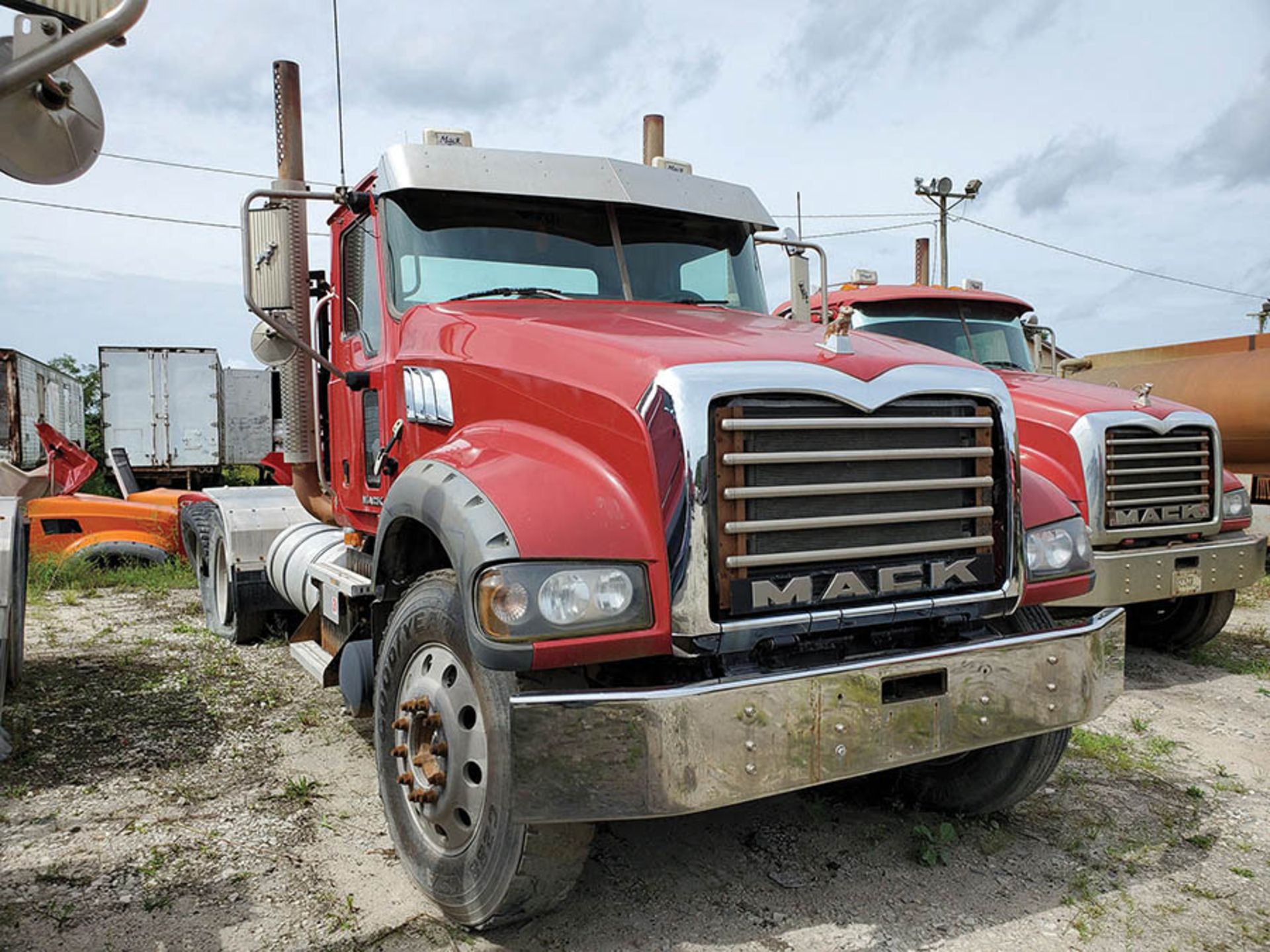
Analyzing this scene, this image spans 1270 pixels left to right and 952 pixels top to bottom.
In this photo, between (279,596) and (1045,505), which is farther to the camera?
(279,596)

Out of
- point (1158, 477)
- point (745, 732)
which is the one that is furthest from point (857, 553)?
point (1158, 477)

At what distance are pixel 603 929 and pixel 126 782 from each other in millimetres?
2607

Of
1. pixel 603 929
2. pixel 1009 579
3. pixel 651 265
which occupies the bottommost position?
pixel 603 929

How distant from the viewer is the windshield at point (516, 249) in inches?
164

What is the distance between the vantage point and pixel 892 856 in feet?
12.2

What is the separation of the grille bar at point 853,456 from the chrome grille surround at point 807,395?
0.33 ft

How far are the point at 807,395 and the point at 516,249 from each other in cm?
175

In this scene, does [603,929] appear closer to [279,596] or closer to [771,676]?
[771,676]

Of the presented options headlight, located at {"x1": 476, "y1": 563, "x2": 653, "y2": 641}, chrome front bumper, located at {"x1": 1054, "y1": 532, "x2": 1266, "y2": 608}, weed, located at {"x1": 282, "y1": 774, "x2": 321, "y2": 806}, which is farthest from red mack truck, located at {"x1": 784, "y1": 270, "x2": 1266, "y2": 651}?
weed, located at {"x1": 282, "y1": 774, "x2": 321, "y2": 806}

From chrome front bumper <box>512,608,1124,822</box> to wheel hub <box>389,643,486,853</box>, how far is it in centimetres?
38

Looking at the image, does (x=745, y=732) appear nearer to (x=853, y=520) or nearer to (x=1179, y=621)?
(x=853, y=520)

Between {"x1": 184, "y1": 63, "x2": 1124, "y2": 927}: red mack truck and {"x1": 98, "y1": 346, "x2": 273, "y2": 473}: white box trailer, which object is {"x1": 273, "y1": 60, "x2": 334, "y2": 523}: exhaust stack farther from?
{"x1": 98, "y1": 346, "x2": 273, "y2": 473}: white box trailer

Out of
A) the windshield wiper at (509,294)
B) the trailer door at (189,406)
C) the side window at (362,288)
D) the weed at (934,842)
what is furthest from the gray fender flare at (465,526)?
the trailer door at (189,406)

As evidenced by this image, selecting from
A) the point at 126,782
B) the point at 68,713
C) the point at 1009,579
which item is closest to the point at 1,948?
the point at 126,782
